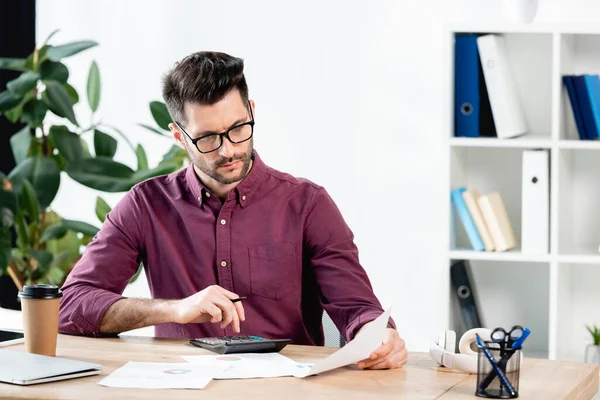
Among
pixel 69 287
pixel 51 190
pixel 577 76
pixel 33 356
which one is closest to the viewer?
pixel 33 356

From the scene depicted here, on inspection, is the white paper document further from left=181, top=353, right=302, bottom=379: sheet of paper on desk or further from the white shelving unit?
the white shelving unit

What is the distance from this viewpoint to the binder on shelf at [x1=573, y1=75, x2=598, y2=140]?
3285 mm

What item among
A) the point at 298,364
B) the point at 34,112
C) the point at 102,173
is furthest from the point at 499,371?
the point at 34,112

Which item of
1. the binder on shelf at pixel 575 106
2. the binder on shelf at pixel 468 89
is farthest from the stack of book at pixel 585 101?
the binder on shelf at pixel 468 89

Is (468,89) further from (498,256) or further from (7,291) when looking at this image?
(7,291)

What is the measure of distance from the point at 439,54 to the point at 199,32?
0.97 m

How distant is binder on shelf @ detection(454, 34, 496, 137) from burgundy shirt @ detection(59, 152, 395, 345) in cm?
114

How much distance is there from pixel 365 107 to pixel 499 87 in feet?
1.91

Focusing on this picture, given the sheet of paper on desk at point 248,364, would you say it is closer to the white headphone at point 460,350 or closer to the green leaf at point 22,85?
the white headphone at point 460,350

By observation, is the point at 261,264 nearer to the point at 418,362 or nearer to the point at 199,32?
the point at 418,362

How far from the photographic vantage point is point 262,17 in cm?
385

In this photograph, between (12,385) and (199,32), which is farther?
(199,32)

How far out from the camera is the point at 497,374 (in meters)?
1.65

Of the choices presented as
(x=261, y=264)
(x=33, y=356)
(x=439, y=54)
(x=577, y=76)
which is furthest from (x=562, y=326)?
(x=33, y=356)
